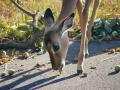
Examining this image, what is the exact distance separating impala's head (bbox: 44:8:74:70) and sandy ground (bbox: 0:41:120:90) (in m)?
0.33

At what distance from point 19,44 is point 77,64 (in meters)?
1.71

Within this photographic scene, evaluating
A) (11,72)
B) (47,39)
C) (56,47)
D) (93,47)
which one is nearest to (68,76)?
(56,47)

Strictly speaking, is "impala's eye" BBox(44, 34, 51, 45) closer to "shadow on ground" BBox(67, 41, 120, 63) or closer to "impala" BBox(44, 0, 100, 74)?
"impala" BBox(44, 0, 100, 74)

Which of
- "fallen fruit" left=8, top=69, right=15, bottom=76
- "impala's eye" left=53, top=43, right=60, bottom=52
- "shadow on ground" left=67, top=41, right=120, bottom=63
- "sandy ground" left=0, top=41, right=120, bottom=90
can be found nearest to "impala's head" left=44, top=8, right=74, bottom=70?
"impala's eye" left=53, top=43, right=60, bottom=52

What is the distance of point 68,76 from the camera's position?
7215mm

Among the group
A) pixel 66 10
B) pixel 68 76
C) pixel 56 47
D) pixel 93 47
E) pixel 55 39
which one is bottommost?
pixel 68 76

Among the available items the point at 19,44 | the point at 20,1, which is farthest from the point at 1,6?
the point at 19,44

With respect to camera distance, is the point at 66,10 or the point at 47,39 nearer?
the point at 47,39

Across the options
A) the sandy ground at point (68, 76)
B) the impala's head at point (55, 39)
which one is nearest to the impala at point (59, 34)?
the impala's head at point (55, 39)

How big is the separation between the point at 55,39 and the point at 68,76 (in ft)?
2.53

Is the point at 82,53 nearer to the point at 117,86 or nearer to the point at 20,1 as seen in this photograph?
the point at 117,86

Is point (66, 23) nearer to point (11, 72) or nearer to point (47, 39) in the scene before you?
point (47, 39)

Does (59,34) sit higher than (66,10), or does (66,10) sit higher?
(66,10)

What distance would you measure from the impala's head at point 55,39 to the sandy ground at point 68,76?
0.33 meters
